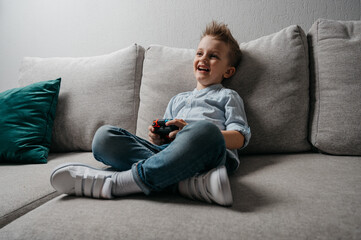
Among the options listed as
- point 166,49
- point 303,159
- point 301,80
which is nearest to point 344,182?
point 303,159

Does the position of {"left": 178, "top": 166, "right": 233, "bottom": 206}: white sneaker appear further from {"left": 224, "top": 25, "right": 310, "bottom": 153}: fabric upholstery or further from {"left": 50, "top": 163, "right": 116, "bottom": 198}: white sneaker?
{"left": 224, "top": 25, "right": 310, "bottom": 153}: fabric upholstery

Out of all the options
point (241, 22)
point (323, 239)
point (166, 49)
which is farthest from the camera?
point (241, 22)

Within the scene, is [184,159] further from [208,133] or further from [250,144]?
[250,144]

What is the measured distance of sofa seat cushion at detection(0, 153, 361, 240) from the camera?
1.65 feet

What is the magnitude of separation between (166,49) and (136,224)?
1.01 metres

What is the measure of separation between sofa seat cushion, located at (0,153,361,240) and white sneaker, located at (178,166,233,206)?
0.02 metres

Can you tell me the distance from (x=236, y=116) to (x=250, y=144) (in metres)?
0.20

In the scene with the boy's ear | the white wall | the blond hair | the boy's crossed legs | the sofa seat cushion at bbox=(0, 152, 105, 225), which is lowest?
the sofa seat cushion at bbox=(0, 152, 105, 225)

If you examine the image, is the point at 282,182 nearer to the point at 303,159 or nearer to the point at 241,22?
the point at 303,159

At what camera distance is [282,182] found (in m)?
0.74

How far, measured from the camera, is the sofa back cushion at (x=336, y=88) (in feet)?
3.16

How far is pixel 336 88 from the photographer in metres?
1.01

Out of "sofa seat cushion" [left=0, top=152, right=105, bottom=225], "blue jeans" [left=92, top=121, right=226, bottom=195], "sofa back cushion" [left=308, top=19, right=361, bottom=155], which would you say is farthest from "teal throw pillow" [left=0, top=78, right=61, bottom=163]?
"sofa back cushion" [left=308, top=19, right=361, bottom=155]

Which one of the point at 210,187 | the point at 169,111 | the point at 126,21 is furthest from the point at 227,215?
the point at 126,21
